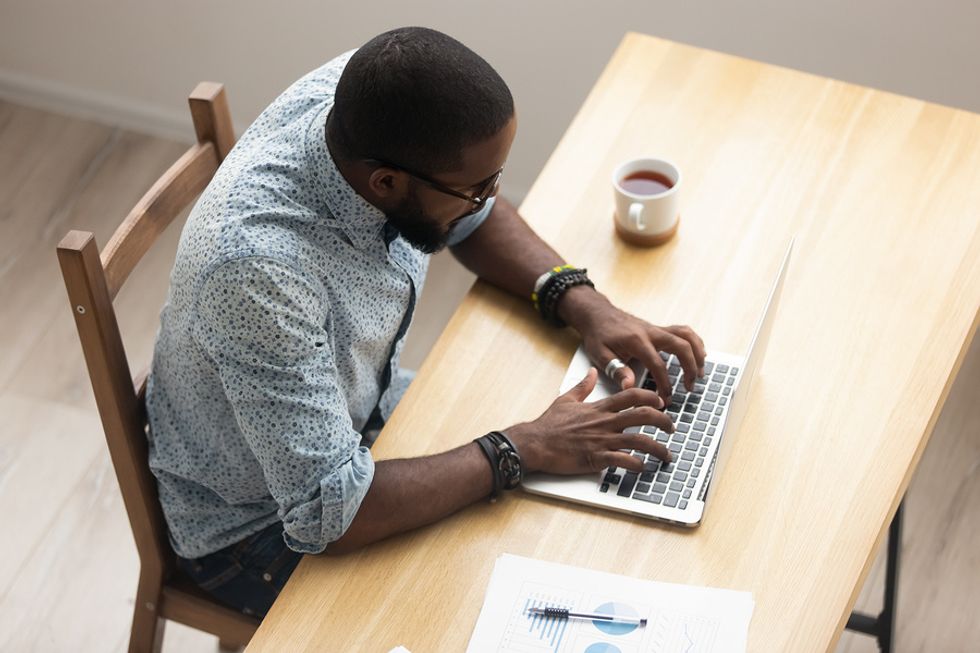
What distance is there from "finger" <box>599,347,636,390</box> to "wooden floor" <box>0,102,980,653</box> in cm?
93

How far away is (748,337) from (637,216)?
22cm

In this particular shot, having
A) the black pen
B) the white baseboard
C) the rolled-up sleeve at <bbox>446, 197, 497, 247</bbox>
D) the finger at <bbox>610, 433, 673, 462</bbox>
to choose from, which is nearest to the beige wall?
the white baseboard

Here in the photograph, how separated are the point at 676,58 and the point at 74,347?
149cm

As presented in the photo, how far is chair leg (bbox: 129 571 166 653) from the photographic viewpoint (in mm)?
1642

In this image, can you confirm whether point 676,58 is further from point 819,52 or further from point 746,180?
point 819,52

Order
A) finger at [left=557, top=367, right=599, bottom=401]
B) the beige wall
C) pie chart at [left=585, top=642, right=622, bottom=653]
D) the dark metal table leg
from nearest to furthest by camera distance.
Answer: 1. pie chart at [left=585, top=642, right=622, bottom=653]
2. finger at [left=557, top=367, right=599, bottom=401]
3. the dark metal table leg
4. the beige wall

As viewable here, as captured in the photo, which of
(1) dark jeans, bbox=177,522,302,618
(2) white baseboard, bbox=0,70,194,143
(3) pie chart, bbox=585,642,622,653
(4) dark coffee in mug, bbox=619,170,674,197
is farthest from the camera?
(2) white baseboard, bbox=0,70,194,143

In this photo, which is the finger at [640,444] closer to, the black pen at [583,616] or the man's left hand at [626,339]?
the man's left hand at [626,339]

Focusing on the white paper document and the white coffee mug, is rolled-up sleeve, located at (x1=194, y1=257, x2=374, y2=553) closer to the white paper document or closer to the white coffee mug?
the white paper document

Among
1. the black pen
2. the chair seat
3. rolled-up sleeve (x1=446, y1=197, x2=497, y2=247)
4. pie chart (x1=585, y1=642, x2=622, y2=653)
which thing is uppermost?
rolled-up sleeve (x1=446, y1=197, x2=497, y2=247)

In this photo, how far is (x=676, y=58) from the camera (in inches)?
76.8

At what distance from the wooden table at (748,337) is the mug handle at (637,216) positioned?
47 millimetres

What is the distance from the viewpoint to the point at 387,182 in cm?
138

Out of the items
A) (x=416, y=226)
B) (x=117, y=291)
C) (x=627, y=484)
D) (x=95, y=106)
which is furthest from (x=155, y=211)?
(x=95, y=106)
